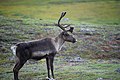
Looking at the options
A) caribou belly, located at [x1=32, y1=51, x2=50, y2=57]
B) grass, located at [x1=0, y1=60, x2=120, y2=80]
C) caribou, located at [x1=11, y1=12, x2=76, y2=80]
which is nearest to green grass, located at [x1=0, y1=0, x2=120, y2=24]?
grass, located at [x1=0, y1=60, x2=120, y2=80]

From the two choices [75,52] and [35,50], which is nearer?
[35,50]

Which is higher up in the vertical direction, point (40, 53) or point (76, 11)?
point (40, 53)

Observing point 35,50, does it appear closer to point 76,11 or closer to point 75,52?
point 75,52

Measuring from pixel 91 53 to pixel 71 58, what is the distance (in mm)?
3456

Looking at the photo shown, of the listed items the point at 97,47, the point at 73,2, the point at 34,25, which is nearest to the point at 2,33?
the point at 34,25

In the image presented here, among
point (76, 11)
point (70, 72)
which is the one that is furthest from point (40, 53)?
point (76, 11)

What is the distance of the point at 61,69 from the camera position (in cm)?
2216

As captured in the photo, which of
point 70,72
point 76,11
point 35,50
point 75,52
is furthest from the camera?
point 76,11

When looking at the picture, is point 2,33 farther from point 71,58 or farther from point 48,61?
point 48,61

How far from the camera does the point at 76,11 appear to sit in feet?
236

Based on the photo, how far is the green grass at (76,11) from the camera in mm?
61819

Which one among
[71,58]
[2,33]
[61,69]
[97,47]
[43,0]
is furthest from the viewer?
[43,0]

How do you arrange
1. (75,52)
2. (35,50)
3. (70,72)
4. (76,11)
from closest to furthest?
(35,50)
(70,72)
(75,52)
(76,11)

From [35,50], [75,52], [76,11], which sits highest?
[35,50]
